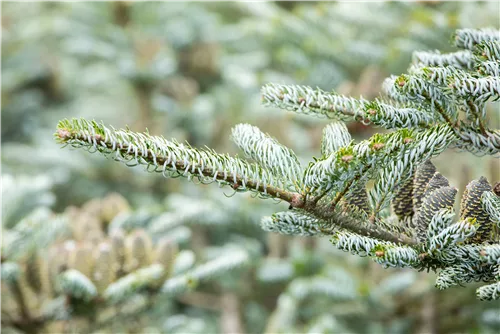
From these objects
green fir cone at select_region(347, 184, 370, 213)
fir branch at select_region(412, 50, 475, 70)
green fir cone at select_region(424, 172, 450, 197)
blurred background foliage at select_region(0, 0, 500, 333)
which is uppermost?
fir branch at select_region(412, 50, 475, 70)

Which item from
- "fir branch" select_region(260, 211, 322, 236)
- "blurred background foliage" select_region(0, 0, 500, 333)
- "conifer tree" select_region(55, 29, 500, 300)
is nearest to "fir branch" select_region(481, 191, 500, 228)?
"conifer tree" select_region(55, 29, 500, 300)

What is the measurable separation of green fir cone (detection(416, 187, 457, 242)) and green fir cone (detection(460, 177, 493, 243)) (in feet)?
0.04

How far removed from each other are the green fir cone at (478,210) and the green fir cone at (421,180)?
39mm

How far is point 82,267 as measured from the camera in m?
0.70

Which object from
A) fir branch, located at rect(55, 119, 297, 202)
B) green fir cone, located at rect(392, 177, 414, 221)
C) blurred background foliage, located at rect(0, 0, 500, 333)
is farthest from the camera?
blurred background foliage, located at rect(0, 0, 500, 333)

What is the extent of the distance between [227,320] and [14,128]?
0.93 meters

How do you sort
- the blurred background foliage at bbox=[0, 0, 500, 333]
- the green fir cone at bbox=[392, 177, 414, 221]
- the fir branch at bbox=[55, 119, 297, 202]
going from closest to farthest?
the fir branch at bbox=[55, 119, 297, 202]
the green fir cone at bbox=[392, 177, 414, 221]
the blurred background foliage at bbox=[0, 0, 500, 333]

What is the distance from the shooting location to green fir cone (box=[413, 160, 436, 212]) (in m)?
0.46

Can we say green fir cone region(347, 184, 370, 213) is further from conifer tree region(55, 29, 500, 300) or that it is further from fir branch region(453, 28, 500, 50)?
fir branch region(453, 28, 500, 50)

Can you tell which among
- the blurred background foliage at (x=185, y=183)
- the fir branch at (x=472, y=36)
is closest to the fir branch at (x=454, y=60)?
the fir branch at (x=472, y=36)

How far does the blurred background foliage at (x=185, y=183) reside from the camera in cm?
76

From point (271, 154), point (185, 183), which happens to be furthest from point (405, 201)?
point (185, 183)

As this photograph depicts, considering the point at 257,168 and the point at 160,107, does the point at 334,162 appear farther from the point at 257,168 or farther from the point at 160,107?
the point at 160,107

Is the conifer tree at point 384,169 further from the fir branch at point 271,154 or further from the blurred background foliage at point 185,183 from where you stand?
the blurred background foliage at point 185,183
